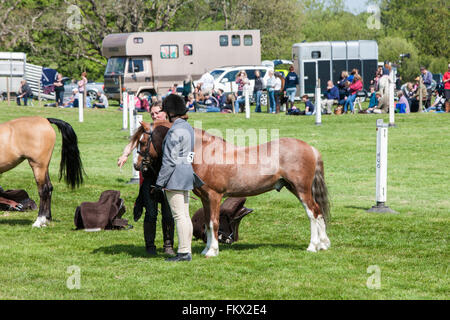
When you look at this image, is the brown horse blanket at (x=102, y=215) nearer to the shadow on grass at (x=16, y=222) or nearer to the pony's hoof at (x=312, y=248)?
the shadow on grass at (x=16, y=222)

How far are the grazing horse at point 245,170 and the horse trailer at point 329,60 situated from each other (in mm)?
30620

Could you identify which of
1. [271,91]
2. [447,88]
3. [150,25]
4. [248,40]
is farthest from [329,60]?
[150,25]

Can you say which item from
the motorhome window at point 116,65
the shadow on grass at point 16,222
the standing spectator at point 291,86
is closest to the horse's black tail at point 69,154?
the shadow on grass at point 16,222

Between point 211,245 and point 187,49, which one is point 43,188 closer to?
point 211,245

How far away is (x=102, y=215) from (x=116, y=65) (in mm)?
30278

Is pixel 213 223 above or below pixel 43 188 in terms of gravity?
below

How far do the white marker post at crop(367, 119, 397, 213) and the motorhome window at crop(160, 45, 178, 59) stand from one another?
29527mm

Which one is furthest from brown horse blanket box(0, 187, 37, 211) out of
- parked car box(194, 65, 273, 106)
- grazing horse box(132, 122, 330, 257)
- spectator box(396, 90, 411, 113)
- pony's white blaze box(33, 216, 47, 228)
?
parked car box(194, 65, 273, 106)

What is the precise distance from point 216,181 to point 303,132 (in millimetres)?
15593

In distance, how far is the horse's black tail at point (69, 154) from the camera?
1280 centimetres

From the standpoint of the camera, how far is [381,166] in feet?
43.4

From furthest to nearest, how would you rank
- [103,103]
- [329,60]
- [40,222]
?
[329,60] → [103,103] → [40,222]

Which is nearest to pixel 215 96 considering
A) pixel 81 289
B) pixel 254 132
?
pixel 254 132
